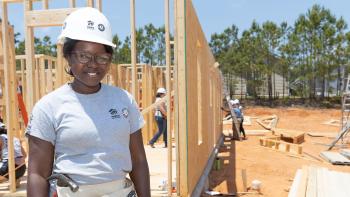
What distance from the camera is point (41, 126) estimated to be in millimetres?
1714

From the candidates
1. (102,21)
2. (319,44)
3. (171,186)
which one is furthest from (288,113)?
(102,21)

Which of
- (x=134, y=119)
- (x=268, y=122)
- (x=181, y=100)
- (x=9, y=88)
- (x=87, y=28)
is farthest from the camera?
(x=268, y=122)

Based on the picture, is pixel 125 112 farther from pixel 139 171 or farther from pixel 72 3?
pixel 72 3

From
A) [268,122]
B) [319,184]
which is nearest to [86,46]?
[319,184]

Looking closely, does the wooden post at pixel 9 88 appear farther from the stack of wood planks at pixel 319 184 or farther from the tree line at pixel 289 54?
the tree line at pixel 289 54

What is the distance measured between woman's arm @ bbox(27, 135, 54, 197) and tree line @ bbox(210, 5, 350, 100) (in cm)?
3025

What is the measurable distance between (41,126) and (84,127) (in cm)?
20

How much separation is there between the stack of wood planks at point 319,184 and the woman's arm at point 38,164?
16.9 feet

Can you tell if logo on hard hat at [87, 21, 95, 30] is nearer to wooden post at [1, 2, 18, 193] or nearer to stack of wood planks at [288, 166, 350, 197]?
wooden post at [1, 2, 18, 193]

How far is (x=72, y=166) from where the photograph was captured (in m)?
1.75

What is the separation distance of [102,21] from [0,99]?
5.88 m

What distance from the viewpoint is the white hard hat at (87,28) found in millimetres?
1812

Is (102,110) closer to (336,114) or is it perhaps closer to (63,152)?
(63,152)

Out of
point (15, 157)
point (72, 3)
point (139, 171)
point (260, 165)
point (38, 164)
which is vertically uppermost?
point (72, 3)
